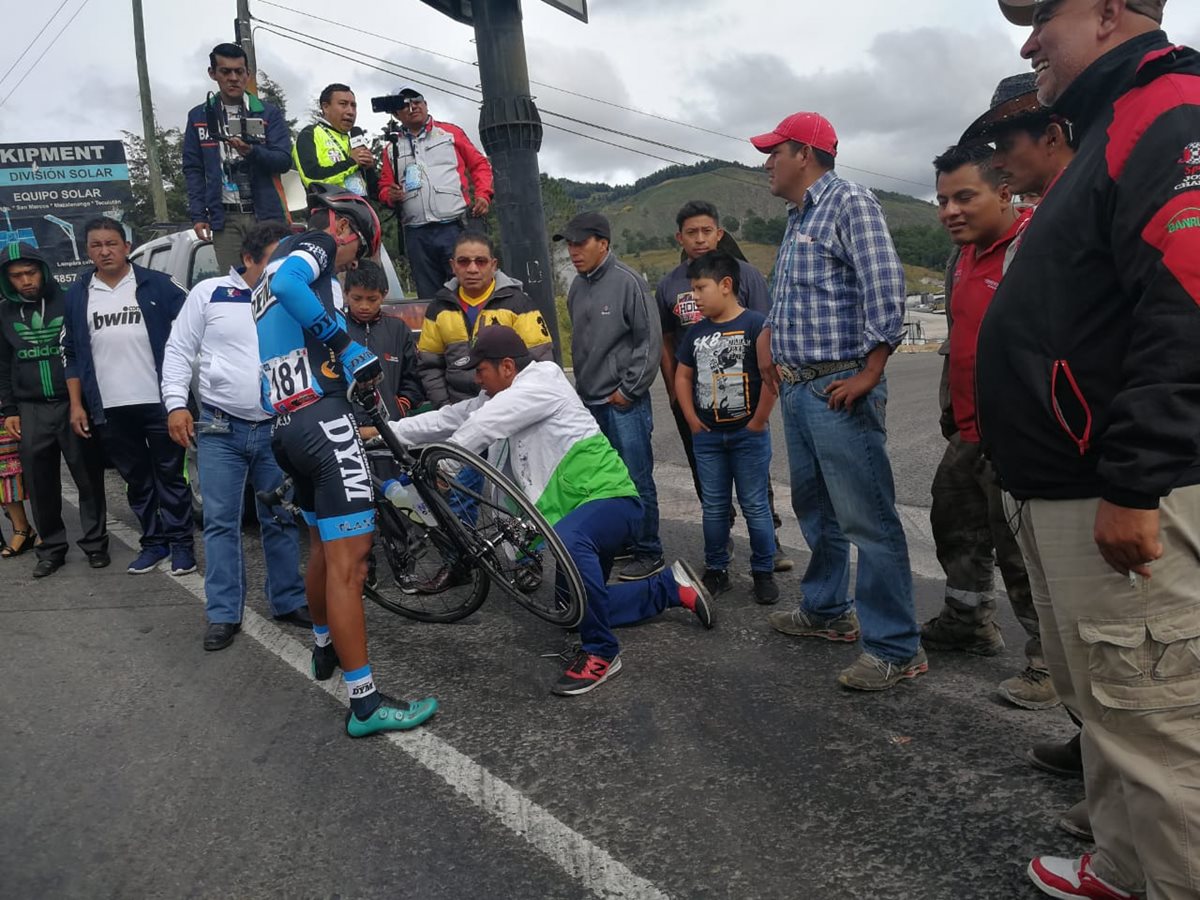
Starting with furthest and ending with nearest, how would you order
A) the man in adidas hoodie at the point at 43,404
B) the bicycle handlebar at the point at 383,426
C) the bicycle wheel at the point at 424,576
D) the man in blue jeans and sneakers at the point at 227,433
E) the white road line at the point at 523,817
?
the man in adidas hoodie at the point at 43,404, the man in blue jeans and sneakers at the point at 227,433, the bicycle wheel at the point at 424,576, the bicycle handlebar at the point at 383,426, the white road line at the point at 523,817

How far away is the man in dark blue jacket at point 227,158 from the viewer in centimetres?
669

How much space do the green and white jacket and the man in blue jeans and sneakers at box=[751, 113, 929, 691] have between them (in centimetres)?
91

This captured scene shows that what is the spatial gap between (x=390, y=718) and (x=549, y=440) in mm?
1418

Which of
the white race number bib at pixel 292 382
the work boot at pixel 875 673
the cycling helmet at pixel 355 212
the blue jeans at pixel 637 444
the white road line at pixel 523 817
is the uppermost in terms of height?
the cycling helmet at pixel 355 212

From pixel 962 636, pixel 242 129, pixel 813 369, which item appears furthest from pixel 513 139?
pixel 962 636

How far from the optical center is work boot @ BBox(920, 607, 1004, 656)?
154 inches

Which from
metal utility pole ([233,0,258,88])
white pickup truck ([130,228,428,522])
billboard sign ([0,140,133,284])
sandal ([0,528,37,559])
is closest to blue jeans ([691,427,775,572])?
white pickup truck ([130,228,428,522])

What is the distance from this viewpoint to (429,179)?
660cm

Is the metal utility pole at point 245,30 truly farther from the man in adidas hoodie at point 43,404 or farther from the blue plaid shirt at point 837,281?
the blue plaid shirt at point 837,281

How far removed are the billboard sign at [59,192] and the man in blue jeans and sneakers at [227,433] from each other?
2697cm

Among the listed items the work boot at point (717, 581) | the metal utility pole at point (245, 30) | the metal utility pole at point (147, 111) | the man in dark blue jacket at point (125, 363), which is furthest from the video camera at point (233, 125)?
the metal utility pole at point (147, 111)

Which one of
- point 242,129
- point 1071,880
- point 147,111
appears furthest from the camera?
point 147,111

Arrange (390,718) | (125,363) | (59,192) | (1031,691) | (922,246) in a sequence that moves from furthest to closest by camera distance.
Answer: (922,246), (59,192), (125,363), (390,718), (1031,691)

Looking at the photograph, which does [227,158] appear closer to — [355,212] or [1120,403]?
[355,212]
